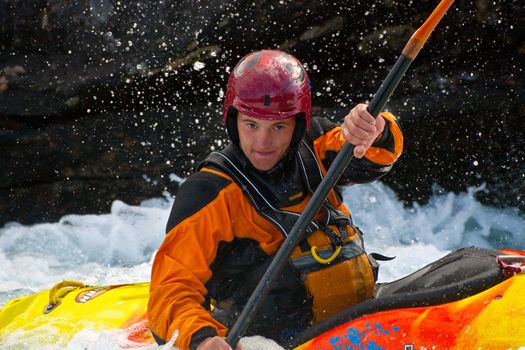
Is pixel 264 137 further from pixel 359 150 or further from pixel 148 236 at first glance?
pixel 148 236

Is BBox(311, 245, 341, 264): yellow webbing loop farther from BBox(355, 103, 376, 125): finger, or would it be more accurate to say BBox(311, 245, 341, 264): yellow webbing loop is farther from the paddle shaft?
BBox(355, 103, 376, 125): finger

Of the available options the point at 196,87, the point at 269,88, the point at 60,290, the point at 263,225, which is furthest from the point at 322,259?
the point at 196,87

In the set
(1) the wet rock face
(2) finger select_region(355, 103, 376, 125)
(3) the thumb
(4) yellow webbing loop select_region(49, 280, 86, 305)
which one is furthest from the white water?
(2) finger select_region(355, 103, 376, 125)

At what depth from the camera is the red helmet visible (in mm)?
2584

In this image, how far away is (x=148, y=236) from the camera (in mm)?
6035

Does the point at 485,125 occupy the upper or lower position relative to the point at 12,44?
lower

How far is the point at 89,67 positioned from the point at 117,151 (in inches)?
28.3

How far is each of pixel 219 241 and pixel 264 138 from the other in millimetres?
Answer: 397

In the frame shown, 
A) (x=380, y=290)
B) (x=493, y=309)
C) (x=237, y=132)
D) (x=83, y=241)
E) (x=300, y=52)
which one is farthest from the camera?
(x=83, y=241)

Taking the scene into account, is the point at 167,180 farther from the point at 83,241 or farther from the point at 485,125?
the point at 485,125

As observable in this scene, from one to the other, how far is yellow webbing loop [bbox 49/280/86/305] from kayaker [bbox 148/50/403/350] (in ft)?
3.86

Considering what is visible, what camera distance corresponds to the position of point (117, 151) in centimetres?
617

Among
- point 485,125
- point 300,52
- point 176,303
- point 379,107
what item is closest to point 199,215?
point 176,303

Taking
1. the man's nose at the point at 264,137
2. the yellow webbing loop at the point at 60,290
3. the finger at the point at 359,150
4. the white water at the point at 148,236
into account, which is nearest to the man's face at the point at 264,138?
the man's nose at the point at 264,137
